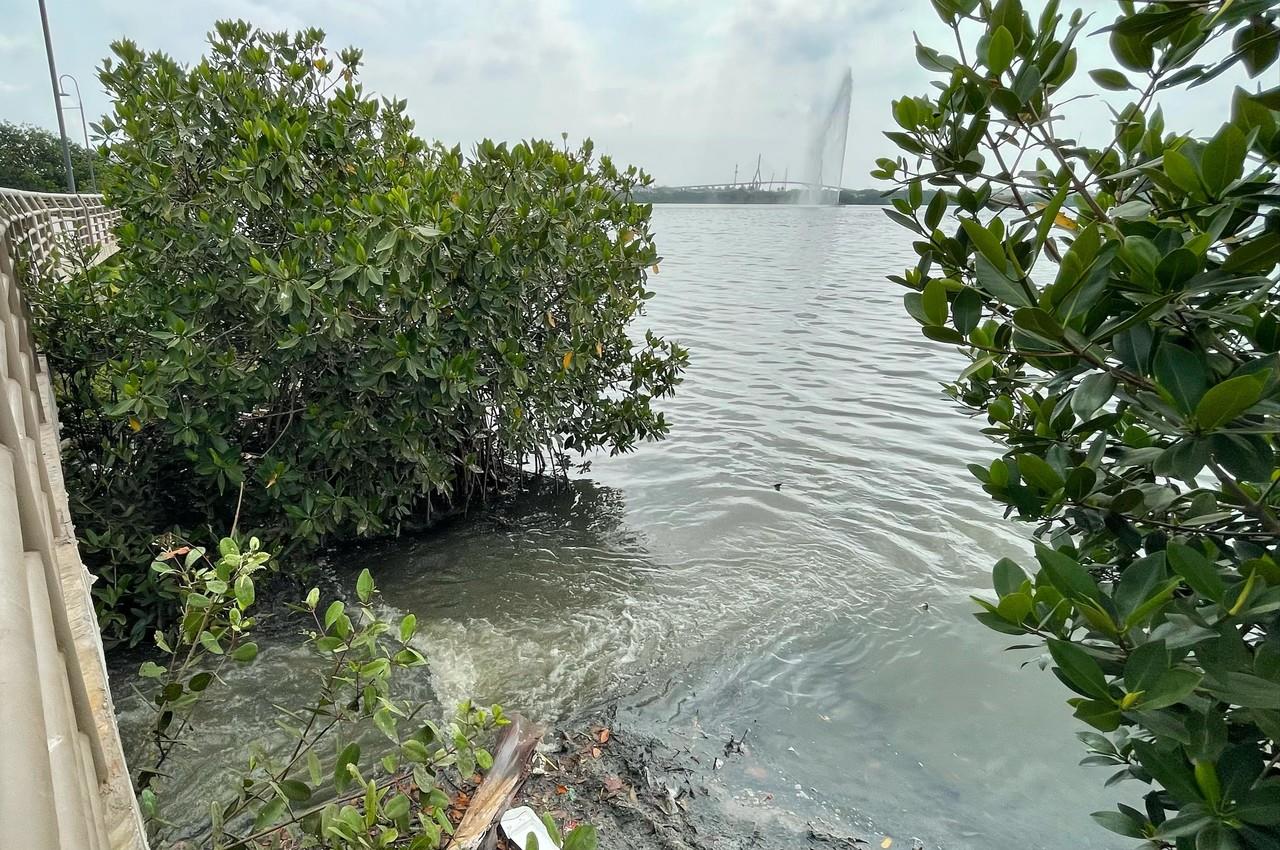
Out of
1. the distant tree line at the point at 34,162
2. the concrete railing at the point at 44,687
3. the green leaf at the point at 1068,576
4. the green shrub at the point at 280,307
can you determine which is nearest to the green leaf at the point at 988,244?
the green leaf at the point at 1068,576

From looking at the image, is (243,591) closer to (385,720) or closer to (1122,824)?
(385,720)

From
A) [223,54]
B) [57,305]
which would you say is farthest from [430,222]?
[57,305]

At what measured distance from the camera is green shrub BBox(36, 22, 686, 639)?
4176mm

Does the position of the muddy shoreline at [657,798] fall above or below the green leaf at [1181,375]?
below

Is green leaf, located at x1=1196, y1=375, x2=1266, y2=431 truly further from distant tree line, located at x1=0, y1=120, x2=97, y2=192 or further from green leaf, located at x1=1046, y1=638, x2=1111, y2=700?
distant tree line, located at x1=0, y1=120, x2=97, y2=192

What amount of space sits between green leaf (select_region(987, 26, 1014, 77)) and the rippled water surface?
301cm

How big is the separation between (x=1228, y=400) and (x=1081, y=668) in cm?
40

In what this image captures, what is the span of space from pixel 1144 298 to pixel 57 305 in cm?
572

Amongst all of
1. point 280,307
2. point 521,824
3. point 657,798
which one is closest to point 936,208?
point 521,824

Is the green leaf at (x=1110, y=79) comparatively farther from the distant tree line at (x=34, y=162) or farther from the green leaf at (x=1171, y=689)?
the distant tree line at (x=34, y=162)

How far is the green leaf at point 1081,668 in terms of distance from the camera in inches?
36.9

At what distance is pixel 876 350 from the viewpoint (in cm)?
1281

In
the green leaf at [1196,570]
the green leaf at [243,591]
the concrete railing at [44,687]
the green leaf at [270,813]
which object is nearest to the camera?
the concrete railing at [44,687]

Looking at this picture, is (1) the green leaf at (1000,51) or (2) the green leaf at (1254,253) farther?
(1) the green leaf at (1000,51)
